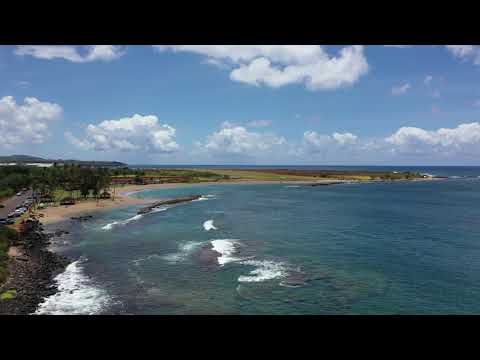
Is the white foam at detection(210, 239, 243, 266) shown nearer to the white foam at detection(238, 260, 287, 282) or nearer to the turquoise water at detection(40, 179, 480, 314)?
the turquoise water at detection(40, 179, 480, 314)

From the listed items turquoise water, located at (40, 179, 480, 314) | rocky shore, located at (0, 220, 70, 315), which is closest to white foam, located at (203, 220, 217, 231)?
turquoise water, located at (40, 179, 480, 314)

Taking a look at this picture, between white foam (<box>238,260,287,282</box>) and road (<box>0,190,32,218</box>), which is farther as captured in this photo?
road (<box>0,190,32,218</box>)

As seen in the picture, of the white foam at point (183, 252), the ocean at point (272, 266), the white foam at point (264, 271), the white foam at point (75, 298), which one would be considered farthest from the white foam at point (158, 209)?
the white foam at point (264, 271)

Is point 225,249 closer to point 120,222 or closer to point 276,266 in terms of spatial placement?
point 276,266

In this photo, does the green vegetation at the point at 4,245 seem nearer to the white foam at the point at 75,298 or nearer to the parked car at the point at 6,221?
the white foam at the point at 75,298

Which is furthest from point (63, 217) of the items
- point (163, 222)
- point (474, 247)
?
point (474, 247)

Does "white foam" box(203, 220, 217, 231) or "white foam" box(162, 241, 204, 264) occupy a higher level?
"white foam" box(203, 220, 217, 231)
